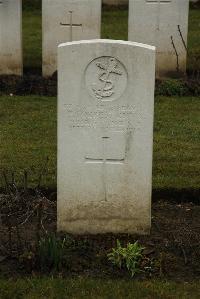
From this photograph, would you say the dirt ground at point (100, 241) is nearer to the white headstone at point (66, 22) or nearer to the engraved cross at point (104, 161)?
the engraved cross at point (104, 161)

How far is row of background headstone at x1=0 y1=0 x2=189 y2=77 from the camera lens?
11406 millimetres

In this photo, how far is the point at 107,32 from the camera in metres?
15.1

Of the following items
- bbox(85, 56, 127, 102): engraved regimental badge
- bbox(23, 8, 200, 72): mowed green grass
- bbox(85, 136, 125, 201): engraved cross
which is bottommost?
bbox(85, 136, 125, 201): engraved cross

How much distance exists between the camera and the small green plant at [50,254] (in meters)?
5.15

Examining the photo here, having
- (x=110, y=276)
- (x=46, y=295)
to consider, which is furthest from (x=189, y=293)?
(x=46, y=295)

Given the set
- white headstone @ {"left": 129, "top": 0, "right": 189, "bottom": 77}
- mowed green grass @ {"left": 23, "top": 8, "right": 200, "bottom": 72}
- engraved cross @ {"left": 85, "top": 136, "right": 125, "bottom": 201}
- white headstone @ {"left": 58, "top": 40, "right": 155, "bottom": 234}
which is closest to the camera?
white headstone @ {"left": 58, "top": 40, "right": 155, "bottom": 234}

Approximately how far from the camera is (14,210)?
20.2 feet

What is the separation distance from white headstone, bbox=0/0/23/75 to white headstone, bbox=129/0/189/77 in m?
1.64

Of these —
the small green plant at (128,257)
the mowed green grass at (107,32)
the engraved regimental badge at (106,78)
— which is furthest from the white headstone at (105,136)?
the mowed green grass at (107,32)

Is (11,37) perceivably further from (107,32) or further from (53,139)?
(107,32)

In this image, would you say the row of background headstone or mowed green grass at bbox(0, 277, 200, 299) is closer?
mowed green grass at bbox(0, 277, 200, 299)

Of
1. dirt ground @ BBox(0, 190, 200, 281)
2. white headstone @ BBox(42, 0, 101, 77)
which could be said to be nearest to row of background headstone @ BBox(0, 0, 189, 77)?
white headstone @ BBox(42, 0, 101, 77)

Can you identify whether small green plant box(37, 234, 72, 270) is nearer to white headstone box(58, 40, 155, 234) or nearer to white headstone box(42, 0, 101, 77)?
white headstone box(58, 40, 155, 234)

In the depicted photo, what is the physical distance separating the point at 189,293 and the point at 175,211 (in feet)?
4.90
